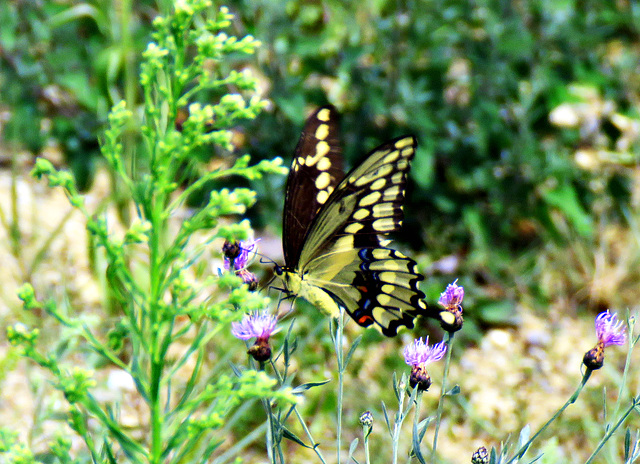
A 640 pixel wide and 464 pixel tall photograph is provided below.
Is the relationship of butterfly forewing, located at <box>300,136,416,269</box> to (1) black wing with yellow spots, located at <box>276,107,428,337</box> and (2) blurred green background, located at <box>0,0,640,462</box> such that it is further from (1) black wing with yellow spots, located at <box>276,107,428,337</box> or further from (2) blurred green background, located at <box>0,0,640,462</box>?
(2) blurred green background, located at <box>0,0,640,462</box>

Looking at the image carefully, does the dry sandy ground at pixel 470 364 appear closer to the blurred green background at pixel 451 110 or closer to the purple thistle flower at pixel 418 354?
the blurred green background at pixel 451 110

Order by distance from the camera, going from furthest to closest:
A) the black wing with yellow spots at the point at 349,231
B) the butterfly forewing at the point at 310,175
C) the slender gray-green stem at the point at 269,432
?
the butterfly forewing at the point at 310,175 → the black wing with yellow spots at the point at 349,231 → the slender gray-green stem at the point at 269,432

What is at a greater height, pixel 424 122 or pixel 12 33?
pixel 12 33

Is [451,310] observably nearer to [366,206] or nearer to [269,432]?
[269,432]

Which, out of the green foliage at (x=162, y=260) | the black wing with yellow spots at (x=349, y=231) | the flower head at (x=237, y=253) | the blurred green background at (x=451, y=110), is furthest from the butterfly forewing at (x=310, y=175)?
the blurred green background at (x=451, y=110)

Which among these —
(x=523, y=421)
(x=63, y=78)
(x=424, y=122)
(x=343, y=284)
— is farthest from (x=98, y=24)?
(x=523, y=421)

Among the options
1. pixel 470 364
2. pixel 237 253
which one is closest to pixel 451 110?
pixel 470 364

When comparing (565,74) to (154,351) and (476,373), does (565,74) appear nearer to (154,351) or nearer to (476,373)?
(476,373)
